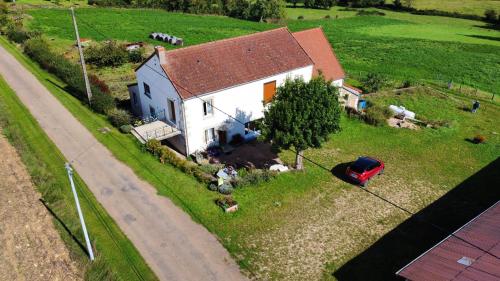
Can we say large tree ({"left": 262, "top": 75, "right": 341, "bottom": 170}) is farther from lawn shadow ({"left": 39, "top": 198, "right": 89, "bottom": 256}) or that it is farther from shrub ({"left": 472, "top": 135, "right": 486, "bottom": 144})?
shrub ({"left": 472, "top": 135, "right": 486, "bottom": 144})

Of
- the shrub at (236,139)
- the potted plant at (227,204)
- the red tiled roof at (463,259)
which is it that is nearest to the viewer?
the red tiled roof at (463,259)

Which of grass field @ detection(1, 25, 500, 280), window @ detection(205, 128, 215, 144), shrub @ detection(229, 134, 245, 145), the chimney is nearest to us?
grass field @ detection(1, 25, 500, 280)

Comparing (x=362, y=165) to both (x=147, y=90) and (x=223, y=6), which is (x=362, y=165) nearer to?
(x=147, y=90)

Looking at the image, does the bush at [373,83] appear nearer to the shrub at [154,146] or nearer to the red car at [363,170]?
the red car at [363,170]

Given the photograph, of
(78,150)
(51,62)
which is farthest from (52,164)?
(51,62)

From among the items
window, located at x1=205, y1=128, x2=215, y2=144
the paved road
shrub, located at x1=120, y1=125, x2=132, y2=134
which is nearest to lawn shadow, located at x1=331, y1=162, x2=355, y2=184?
window, located at x1=205, y1=128, x2=215, y2=144

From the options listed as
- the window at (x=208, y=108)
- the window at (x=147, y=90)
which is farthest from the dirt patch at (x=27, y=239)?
the window at (x=208, y=108)
